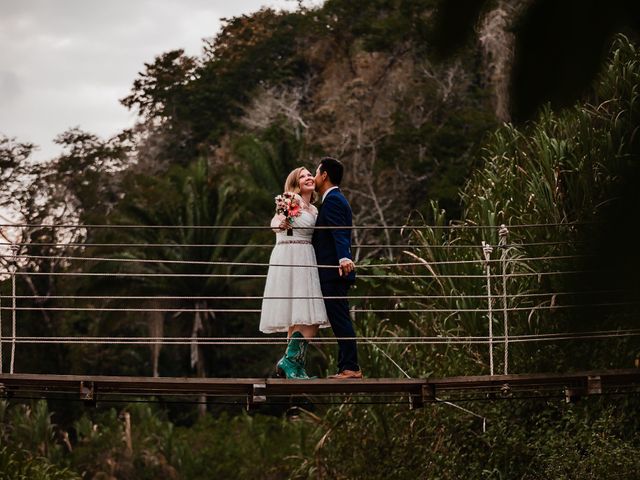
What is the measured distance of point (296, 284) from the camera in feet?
21.7

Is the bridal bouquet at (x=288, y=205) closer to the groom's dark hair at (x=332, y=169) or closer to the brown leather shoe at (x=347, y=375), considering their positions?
the groom's dark hair at (x=332, y=169)

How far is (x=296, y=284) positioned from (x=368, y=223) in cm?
1796

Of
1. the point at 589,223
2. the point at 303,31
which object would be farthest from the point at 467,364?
the point at 303,31

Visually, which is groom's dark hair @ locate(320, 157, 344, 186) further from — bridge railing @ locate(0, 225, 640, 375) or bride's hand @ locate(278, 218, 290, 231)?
bridge railing @ locate(0, 225, 640, 375)

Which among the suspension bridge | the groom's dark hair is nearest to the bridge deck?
the suspension bridge

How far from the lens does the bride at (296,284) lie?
6434 millimetres

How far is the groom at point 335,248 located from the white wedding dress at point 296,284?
51mm

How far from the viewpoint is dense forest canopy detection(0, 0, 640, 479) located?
4.30 feet

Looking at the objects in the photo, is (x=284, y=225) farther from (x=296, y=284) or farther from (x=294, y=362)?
(x=294, y=362)

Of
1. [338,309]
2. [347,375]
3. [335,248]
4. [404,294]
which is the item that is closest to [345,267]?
[335,248]

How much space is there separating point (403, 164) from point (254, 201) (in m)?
3.10

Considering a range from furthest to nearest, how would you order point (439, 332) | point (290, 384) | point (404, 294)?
1. point (404, 294)
2. point (439, 332)
3. point (290, 384)

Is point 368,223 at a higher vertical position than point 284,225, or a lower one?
higher

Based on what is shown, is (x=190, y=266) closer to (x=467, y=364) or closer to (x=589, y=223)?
(x=467, y=364)
